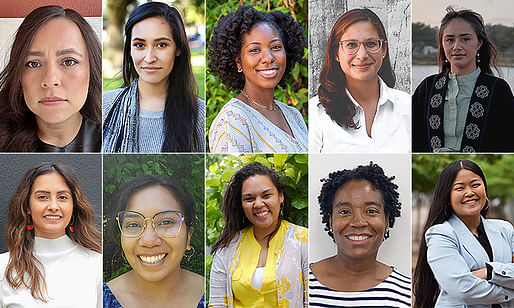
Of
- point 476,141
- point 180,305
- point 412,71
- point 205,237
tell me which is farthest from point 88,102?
point 476,141

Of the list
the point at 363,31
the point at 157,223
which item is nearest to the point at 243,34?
the point at 363,31

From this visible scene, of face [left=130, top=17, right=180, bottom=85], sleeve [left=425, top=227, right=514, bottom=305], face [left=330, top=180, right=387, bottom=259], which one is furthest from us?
face [left=130, top=17, right=180, bottom=85]

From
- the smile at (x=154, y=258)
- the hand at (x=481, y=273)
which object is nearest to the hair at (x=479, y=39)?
the hand at (x=481, y=273)

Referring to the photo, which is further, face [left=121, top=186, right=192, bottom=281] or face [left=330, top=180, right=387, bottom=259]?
face [left=121, top=186, right=192, bottom=281]

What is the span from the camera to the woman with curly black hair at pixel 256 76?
3.17 meters

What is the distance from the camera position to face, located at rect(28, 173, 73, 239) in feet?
10.8

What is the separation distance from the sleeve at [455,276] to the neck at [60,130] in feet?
6.38

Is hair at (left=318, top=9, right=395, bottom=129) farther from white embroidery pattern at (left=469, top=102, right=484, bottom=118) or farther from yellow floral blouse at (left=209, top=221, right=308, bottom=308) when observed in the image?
yellow floral blouse at (left=209, top=221, right=308, bottom=308)

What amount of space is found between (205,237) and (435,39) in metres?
1.58

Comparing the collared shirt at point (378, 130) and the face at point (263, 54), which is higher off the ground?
the face at point (263, 54)

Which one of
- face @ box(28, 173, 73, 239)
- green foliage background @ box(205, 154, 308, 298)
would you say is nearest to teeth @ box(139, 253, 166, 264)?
green foliage background @ box(205, 154, 308, 298)

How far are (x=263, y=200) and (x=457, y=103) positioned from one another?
1.11 metres

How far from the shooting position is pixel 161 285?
330cm

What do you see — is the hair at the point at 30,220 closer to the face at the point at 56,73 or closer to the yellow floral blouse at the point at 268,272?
the face at the point at 56,73
